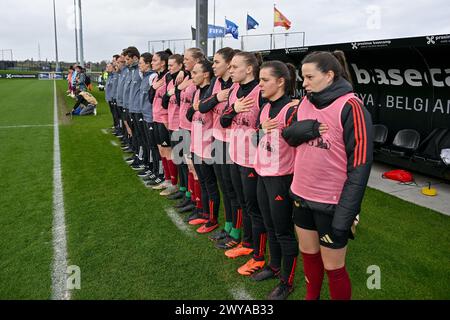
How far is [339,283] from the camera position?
2.50m

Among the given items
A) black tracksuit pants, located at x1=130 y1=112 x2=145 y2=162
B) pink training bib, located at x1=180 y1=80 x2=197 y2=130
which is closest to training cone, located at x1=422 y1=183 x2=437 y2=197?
pink training bib, located at x1=180 y1=80 x2=197 y2=130

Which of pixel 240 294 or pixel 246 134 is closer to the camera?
pixel 240 294

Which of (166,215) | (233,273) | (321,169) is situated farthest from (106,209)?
(321,169)

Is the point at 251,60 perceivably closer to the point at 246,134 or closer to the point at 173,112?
the point at 246,134

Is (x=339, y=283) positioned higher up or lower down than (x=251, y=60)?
lower down

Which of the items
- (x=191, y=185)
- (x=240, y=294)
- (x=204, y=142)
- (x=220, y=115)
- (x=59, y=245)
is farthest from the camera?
(x=191, y=185)

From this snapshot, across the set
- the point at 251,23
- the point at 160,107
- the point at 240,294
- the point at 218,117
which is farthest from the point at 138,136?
the point at 251,23

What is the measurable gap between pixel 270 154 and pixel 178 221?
7.34ft

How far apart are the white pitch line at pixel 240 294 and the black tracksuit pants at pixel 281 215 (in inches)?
13.1

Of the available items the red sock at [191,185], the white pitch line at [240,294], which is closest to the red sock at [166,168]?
the red sock at [191,185]

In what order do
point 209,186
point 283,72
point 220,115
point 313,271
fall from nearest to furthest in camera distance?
1. point 313,271
2. point 283,72
3. point 220,115
4. point 209,186

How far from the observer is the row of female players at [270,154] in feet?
7.59

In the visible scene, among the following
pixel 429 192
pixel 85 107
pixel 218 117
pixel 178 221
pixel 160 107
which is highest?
pixel 85 107
